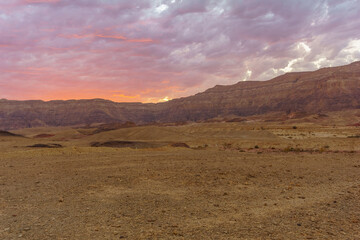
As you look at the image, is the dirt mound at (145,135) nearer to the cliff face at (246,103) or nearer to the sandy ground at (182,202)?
the sandy ground at (182,202)

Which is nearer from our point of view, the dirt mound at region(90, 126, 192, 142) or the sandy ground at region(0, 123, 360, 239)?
the sandy ground at region(0, 123, 360, 239)

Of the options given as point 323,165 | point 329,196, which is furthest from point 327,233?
point 323,165

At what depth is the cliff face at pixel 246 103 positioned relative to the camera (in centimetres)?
13412

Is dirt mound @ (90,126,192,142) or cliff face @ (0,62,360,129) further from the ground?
cliff face @ (0,62,360,129)

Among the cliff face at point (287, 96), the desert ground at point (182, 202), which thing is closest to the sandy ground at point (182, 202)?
the desert ground at point (182, 202)

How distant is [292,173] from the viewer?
1386 centimetres

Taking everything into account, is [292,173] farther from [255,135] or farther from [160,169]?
[255,135]

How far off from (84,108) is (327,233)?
198365 mm

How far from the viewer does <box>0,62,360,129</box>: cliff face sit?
134125 millimetres

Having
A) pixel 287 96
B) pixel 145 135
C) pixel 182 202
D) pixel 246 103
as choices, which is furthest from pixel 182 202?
pixel 246 103

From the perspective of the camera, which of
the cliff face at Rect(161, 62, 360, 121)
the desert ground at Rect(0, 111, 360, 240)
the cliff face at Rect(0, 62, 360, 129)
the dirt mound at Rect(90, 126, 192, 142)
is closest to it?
the desert ground at Rect(0, 111, 360, 240)

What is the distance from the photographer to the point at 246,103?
169500 millimetres

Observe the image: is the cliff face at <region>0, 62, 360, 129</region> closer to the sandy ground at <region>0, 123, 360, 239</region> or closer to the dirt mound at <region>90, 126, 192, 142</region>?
the dirt mound at <region>90, 126, 192, 142</region>

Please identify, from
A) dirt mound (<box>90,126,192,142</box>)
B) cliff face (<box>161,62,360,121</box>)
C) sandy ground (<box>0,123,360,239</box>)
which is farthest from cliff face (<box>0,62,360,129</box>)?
sandy ground (<box>0,123,360,239</box>)
